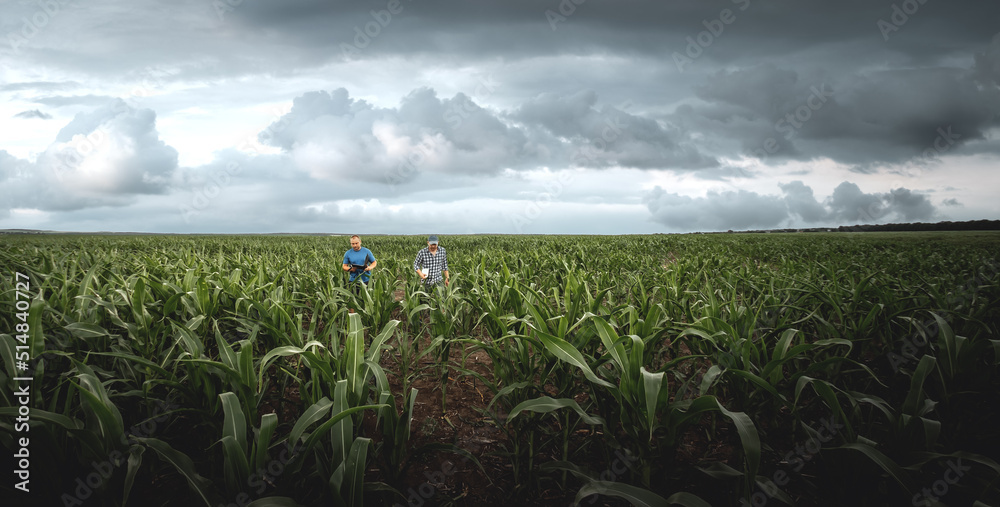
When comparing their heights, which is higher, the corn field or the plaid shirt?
the plaid shirt

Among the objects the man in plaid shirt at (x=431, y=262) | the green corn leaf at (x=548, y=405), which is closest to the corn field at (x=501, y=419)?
the green corn leaf at (x=548, y=405)

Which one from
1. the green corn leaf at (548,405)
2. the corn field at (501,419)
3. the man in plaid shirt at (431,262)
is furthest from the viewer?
the man in plaid shirt at (431,262)

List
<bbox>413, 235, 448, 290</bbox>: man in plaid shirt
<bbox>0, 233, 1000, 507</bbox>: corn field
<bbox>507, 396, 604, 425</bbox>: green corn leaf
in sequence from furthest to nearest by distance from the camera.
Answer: <bbox>413, 235, 448, 290</bbox>: man in plaid shirt < <bbox>507, 396, 604, 425</bbox>: green corn leaf < <bbox>0, 233, 1000, 507</bbox>: corn field

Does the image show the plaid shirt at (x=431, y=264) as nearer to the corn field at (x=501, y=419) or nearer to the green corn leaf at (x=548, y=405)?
the corn field at (x=501, y=419)

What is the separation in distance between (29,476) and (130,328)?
4.57 ft

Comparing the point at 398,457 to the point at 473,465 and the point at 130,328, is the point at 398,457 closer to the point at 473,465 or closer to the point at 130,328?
the point at 473,465

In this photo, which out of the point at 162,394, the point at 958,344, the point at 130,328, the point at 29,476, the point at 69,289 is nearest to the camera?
→ the point at 29,476

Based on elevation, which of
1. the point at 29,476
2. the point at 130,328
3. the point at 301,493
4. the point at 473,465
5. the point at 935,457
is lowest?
the point at 473,465

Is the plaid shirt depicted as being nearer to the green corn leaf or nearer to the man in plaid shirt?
the man in plaid shirt

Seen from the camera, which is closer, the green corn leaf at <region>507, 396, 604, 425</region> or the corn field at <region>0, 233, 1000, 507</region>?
the corn field at <region>0, 233, 1000, 507</region>

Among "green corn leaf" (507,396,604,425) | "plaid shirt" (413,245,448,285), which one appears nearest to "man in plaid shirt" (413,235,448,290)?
"plaid shirt" (413,245,448,285)

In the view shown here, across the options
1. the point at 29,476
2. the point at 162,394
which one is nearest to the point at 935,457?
the point at 29,476

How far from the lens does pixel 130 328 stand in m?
3.17

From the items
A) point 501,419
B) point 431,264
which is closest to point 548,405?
point 501,419
